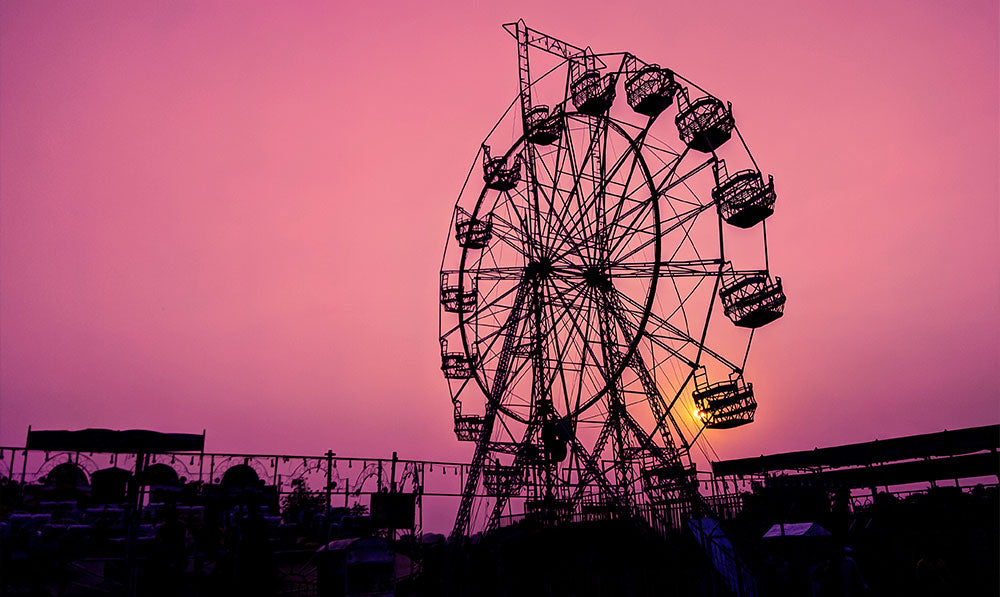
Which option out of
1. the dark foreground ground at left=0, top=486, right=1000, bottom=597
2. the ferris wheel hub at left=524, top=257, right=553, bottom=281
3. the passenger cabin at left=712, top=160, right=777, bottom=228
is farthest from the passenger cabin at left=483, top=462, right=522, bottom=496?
the passenger cabin at left=712, top=160, right=777, bottom=228

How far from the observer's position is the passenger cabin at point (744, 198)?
20.4 meters

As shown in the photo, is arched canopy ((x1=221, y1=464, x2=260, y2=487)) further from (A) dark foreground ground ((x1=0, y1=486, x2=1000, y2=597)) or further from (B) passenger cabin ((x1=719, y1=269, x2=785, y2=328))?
(B) passenger cabin ((x1=719, y1=269, x2=785, y2=328))

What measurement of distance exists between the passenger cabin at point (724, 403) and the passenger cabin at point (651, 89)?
9.00 m

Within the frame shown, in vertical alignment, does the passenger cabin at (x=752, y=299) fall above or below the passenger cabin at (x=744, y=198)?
below

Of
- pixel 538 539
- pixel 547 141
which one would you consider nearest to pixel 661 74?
pixel 547 141

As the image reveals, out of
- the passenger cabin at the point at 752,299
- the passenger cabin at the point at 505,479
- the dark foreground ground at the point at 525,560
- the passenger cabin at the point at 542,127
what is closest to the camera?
the dark foreground ground at the point at 525,560

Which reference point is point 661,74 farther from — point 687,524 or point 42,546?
point 42,546

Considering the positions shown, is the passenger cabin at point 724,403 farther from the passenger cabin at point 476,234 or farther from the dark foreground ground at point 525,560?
the passenger cabin at point 476,234

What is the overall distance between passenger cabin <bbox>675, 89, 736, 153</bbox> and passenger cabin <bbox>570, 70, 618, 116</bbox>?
9.25ft

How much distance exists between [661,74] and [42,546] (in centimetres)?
2113

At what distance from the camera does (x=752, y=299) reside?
20.2 metres

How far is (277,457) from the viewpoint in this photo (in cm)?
1638

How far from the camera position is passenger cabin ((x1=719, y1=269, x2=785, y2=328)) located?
19.9 metres

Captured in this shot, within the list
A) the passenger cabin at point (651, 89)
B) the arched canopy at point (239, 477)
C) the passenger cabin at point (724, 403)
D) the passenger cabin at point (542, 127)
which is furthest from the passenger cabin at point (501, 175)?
the arched canopy at point (239, 477)
